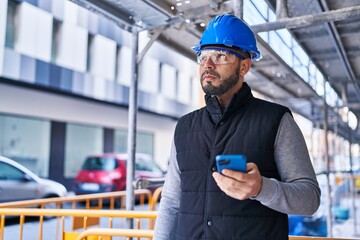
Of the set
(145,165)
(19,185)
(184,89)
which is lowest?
(19,185)

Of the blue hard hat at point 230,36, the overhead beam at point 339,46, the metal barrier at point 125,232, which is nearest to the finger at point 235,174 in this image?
the blue hard hat at point 230,36

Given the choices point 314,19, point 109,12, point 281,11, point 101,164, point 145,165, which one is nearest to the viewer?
point 314,19

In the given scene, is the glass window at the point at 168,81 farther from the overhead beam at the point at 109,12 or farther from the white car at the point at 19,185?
the overhead beam at the point at 109,12

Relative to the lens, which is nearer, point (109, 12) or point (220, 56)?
point (220, 56)

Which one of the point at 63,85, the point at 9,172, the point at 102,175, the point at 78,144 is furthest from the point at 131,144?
the point at 78,144

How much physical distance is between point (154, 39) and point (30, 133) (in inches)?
483

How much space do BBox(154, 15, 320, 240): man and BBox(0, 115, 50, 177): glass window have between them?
13443mm

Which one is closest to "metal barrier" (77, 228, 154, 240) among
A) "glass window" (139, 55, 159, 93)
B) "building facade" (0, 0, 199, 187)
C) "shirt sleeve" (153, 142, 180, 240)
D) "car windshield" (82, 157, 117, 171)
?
"shirt sleeve" (153, 142, 180, 240)

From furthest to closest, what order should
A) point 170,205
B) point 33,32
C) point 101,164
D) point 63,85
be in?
point 63,85 → point 33,32 → point 101,164 → point 170,205

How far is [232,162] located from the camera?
1277 mm

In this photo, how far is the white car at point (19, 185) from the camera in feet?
28.6

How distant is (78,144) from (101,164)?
19.2 feet

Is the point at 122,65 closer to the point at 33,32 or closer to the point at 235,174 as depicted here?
the point at 33,32

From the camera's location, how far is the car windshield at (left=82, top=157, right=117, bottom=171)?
1190 centimetres
